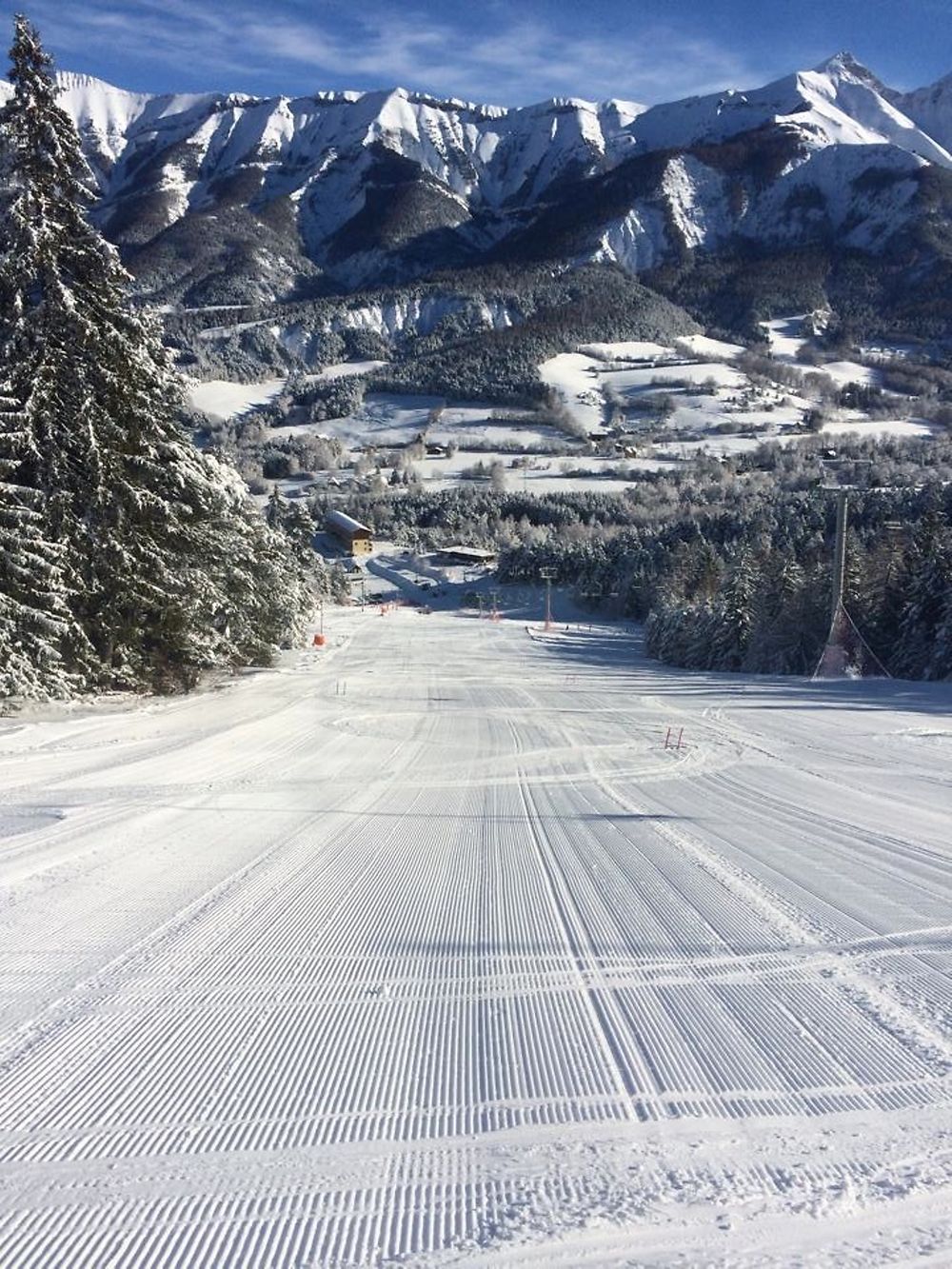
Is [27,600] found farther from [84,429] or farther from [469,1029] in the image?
[469,1029]

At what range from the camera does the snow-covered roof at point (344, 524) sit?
5143 inches

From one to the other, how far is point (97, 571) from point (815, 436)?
16677cm

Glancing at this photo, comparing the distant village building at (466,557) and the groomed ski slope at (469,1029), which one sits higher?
the distant village building at (466,557)

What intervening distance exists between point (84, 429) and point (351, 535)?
117 metres

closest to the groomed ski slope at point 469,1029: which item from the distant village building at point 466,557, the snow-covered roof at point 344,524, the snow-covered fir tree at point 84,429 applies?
the snow-covered fir tree at point 84,429

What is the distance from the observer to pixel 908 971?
3988 mm

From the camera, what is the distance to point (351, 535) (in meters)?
131

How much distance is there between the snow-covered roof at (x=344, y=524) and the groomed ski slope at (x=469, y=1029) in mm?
124091

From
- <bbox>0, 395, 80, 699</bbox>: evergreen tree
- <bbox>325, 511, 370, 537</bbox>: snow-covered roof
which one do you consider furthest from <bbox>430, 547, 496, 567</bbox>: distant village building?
<bbox>0, 395, 80, 699</bbox>: evergreen tree

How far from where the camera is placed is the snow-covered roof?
13062cm

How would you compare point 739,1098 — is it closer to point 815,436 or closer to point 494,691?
point 494,691

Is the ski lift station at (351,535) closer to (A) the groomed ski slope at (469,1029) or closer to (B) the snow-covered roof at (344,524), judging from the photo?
(B) the snow-covered roof at (344,524)

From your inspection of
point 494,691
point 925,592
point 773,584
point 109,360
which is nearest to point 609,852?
point 109,360

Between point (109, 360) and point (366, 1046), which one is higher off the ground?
point (109, 360)
